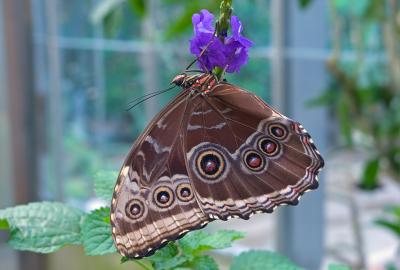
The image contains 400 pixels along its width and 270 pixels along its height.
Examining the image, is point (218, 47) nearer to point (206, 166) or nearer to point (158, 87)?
point (206, 166)

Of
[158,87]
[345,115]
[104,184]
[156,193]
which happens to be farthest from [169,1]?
[156,193]

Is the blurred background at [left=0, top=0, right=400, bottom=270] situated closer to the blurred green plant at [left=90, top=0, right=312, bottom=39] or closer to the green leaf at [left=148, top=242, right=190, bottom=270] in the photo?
the blurred green plant at [left=90, top=0, right=312, bottom=39]

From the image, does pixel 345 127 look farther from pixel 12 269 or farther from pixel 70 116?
pixel 70 116

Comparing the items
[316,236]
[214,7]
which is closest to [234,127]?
[214,7]

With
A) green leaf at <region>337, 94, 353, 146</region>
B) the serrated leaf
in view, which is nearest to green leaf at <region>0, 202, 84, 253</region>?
the serrated leaf

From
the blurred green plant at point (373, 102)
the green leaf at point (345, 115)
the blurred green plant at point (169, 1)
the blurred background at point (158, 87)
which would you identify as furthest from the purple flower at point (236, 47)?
the green leaf at point (345, 115)

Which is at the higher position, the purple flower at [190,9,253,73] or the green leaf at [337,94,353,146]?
the green leaf at [337,94,353,146]

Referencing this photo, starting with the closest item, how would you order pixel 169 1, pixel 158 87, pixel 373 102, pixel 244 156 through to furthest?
pixel 244 156, pixel 169 1, pixel 373 102, pixel 158 87

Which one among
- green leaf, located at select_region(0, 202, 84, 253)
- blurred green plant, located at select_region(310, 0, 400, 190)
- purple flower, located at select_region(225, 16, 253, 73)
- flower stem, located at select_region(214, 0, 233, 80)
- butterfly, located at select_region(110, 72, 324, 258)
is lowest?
butterfly, located at select_region(110, 72, 324, 258)
